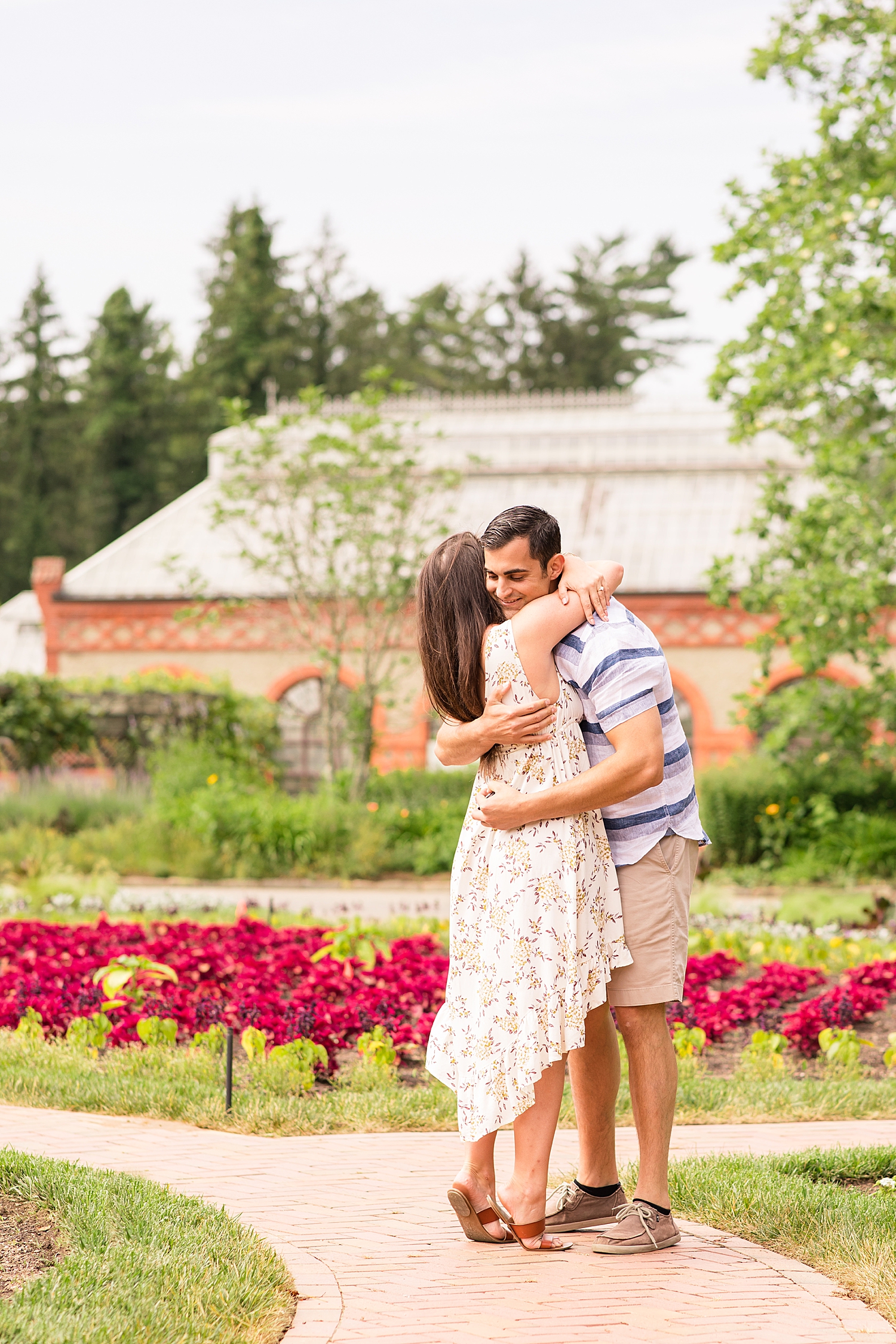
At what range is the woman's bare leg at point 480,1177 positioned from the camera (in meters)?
3.48

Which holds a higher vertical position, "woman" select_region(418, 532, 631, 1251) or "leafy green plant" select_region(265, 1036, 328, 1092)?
"woman" select_region(418, 532, 631, 1251)

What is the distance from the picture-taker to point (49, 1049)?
214 inches

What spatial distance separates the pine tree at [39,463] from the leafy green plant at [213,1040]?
4186 cm

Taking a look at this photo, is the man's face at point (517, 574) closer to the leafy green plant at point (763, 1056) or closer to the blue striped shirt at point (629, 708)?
the blue striped shirt at point (629, 708)

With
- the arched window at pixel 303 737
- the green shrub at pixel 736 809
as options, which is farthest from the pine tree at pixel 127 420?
the green shrub at pixel 736 809

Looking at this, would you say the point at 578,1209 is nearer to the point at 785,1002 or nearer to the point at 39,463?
the point at 785,1002

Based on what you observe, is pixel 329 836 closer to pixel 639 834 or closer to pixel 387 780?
pixel 387 780

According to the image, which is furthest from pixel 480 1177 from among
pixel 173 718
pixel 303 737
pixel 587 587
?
pixel 303 737

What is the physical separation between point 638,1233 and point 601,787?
1.16 metres

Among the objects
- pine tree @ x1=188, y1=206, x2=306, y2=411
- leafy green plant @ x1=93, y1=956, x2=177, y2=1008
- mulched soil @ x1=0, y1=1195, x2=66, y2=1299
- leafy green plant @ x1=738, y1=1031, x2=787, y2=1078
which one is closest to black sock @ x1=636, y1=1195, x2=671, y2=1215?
mulched soil @ x1=0, y1=1195, x2=66, y2=1299

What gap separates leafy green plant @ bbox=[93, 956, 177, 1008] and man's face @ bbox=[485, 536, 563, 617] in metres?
3.08

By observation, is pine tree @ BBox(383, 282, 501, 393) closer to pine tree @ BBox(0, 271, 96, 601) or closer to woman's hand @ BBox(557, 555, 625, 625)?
pine tree @ BBox(0, 271, 96, 601)

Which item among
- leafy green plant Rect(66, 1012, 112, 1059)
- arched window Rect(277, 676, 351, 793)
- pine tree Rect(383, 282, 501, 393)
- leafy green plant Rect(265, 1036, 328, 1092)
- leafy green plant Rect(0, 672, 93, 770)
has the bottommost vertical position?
arched window Rect(277, 676, 351, 793)

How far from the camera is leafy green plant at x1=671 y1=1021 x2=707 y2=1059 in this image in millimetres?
5441
